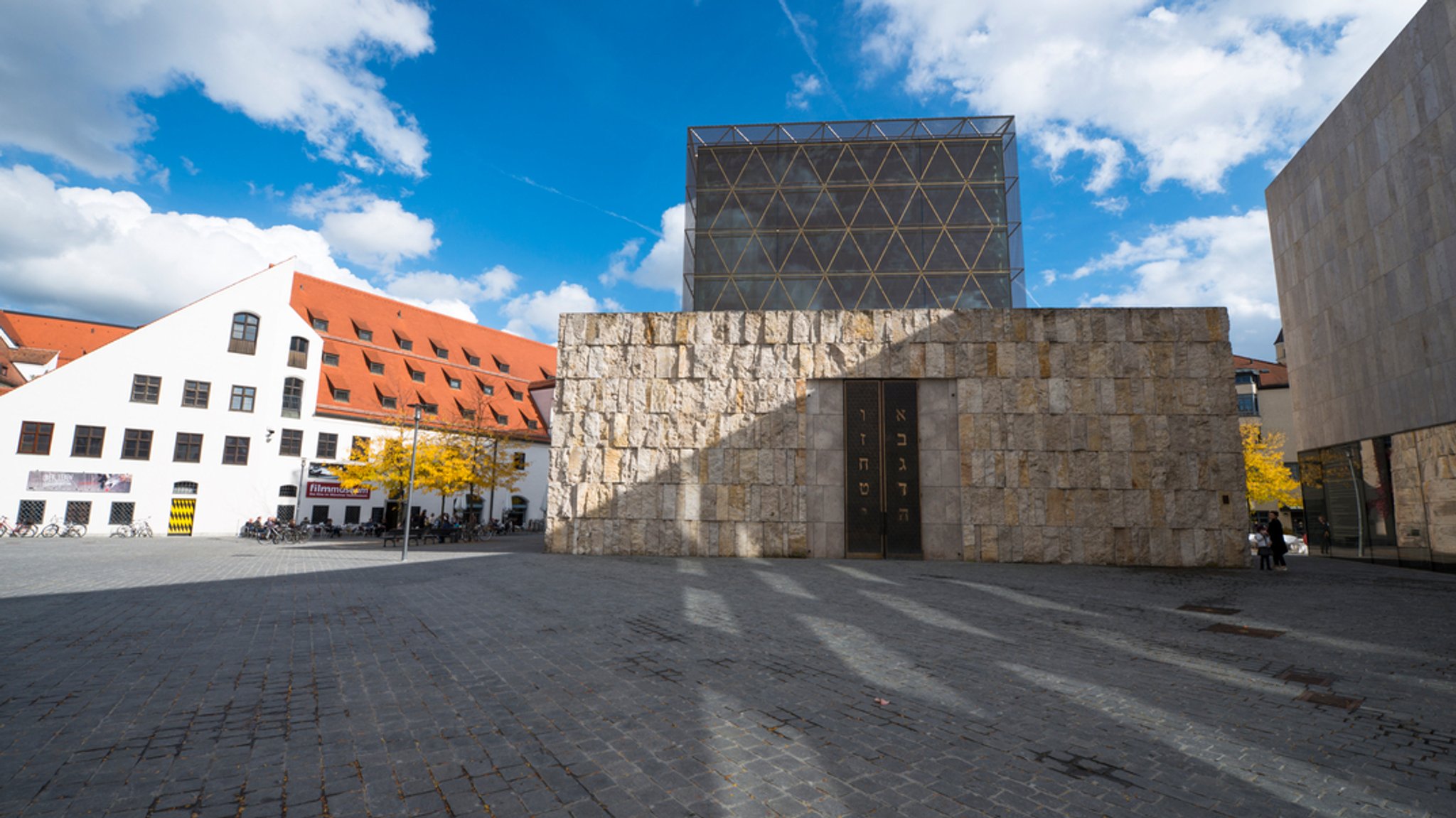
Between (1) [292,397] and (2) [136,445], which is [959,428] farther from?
(2) [136,445]

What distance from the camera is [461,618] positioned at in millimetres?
9547

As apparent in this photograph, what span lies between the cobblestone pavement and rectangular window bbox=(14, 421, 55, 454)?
84.8 feet

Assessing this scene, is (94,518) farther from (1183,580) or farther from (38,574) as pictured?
(1183,580)

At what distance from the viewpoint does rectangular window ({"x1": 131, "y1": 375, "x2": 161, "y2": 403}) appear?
1244 inches

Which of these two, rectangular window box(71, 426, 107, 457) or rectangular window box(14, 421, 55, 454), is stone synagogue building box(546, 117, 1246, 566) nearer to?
rectangular window box(71, 426, 107, 457)

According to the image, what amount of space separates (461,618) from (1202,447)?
71.2 feet

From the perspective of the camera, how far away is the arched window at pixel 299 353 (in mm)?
36531

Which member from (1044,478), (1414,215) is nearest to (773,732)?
(1044,478)

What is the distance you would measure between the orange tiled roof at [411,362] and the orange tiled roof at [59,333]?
2199 centimetres

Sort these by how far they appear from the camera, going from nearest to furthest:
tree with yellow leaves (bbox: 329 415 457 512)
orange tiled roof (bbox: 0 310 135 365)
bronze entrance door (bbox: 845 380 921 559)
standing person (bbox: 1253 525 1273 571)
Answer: standing person (bbox: 1253 525 1273 571) < bronze entrance door (bbox: 845 380 921 559) < tree with yellow leaves (bbox: 329 415 457 512) < orange tiled roof (bbox: 0 310 135 365)

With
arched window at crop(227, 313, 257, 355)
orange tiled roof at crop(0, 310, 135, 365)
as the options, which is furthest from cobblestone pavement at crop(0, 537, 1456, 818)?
orange tiled roof at crop(0, 310, 135, 365)

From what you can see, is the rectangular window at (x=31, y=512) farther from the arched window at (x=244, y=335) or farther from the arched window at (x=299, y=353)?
the arched window at (x=299, y=353)

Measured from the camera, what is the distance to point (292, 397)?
1431 inches

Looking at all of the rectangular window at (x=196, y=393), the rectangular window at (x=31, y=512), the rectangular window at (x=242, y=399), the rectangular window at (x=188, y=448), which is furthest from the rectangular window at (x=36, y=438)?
the rectangular window at (x=242, y=399)
